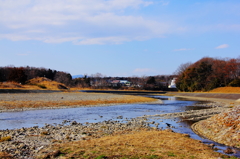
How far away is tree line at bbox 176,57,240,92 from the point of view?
80300 millimetres

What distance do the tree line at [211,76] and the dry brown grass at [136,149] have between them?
70.3 metres

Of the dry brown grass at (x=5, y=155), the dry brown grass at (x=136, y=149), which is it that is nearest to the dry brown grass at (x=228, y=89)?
the dry brown grass at (x=136, y=149)

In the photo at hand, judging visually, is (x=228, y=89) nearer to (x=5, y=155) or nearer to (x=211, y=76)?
(x=211, y=76)

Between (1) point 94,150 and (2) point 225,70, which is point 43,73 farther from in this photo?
(1) point 94,150

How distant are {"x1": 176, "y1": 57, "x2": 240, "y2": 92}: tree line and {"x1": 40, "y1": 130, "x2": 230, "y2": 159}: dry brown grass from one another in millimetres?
70292

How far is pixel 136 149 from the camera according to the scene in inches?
428

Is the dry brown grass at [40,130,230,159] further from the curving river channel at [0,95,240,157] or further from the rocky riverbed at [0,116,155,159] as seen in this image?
the curving river channel at [0,95,240,157]

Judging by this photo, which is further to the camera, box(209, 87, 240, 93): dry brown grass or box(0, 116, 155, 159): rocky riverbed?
box(209, 87, 240, 93): dry brown grass

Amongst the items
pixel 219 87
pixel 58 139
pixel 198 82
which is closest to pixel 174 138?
pixel 58 139

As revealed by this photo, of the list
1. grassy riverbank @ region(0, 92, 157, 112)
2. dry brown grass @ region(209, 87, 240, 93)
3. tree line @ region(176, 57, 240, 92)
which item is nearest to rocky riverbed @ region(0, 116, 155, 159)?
grassy riverbank @ region(0, 92, 157, 112)

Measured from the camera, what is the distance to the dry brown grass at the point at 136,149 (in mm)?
9820

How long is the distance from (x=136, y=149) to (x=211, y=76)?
258 feet

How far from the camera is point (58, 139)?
13531mm

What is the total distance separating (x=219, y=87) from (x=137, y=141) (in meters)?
74.6
